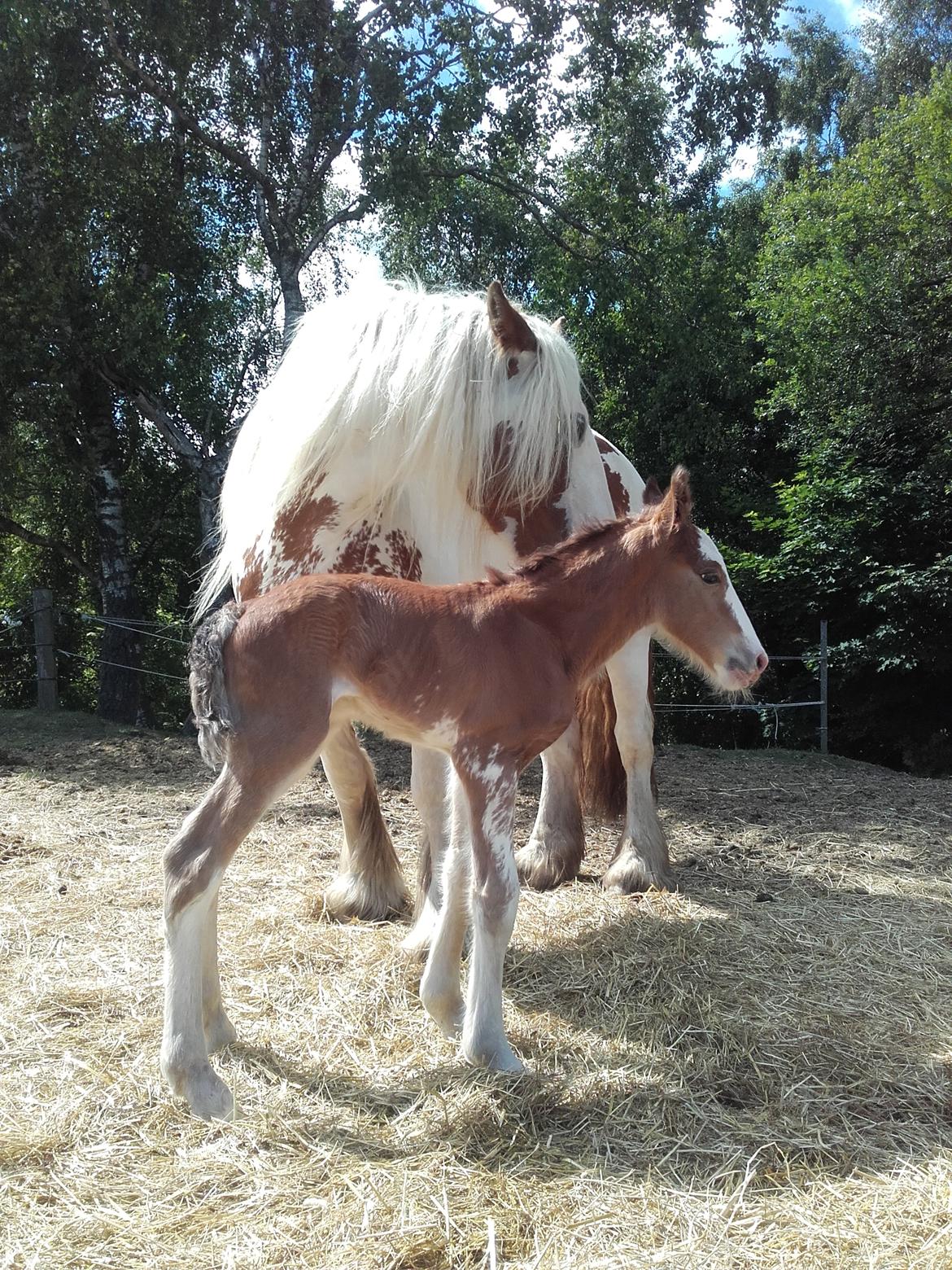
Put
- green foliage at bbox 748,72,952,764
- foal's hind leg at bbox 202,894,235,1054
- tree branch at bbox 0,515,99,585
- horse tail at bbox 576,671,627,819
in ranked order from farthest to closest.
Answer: tree branch at bbox 0,515,99,585
green foliage at bbox 748,72,952,764
horse tail at bbox 576,671,627,819
foal's hind leg at bbox 202,894,235,1054

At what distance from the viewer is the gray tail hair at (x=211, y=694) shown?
7.55ft

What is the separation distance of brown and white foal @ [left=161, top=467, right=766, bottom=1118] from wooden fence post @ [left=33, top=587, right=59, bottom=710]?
25.4 ft

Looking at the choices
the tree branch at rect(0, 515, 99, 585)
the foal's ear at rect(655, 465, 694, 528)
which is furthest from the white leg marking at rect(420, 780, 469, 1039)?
the tree branch at rect(0, 515, 99, 585)

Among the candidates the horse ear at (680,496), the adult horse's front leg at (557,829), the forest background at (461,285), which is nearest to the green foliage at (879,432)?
the forest background at (461,285)

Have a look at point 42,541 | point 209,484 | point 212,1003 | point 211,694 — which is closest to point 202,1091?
point 212,1003

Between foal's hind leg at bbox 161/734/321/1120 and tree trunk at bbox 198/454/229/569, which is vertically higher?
tree trunk at bbox 198/454/229/569

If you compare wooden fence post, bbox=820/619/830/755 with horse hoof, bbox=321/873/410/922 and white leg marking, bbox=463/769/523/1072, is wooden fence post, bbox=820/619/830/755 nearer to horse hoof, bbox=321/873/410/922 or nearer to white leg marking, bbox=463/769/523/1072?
horse hoof, bbox=321/873/410/922

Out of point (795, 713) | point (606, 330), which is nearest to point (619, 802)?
point (795, 713)

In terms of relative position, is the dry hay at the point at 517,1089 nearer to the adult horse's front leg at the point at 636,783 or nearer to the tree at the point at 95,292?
the adult horse's front leg at the point at 636,783

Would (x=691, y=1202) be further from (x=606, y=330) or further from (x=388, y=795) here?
(x=606, y=330)

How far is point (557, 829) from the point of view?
4309 millimetres

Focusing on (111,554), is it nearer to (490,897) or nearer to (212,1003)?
(212,1003)

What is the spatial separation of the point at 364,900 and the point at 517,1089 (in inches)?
58.5

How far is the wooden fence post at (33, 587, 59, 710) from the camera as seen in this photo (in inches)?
Answer: 367
